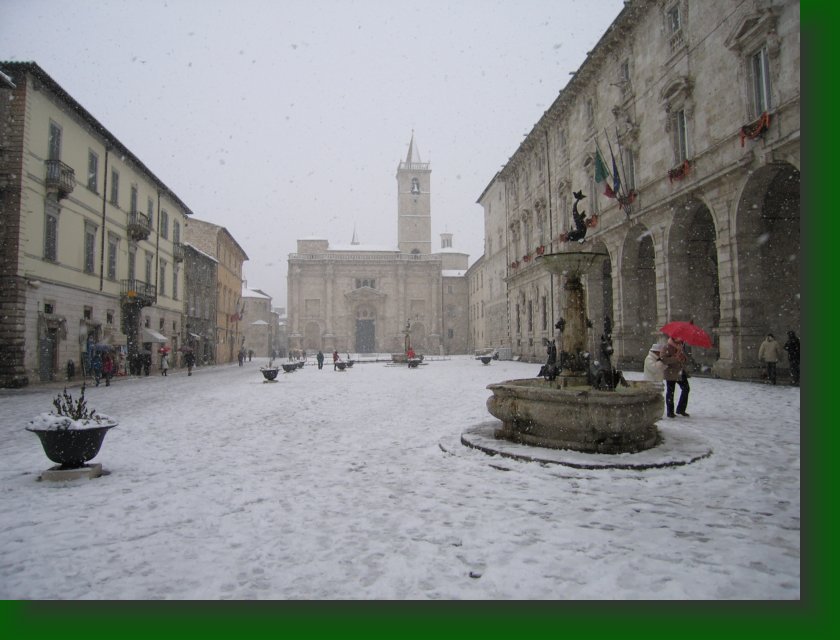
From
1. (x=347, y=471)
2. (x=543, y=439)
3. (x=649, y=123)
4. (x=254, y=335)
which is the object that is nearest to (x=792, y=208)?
(x=649, y=123)

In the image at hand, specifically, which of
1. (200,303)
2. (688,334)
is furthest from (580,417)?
(200,303)

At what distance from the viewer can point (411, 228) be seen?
8012cm

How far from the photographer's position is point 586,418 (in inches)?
242

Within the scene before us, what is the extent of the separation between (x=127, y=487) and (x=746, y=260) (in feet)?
53.2

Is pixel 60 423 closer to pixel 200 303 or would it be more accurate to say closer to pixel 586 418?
pixel 586 418

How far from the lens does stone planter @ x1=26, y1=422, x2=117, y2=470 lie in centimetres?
534

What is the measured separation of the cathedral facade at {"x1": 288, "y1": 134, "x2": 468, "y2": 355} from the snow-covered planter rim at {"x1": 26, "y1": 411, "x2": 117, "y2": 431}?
193 ft

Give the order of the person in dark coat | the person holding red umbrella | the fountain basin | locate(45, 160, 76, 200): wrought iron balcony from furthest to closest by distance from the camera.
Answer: locate(45, 160, 76, 200): wrought iron balcony < the person in dark coat < the person holding red umbrella < the fountain basin

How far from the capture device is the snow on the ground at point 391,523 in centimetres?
298

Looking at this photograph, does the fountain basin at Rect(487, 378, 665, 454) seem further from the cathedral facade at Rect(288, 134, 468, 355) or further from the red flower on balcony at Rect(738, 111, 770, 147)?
the cathedral facade at Rect(288, 134, 468, 355)

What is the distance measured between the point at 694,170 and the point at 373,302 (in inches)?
2088

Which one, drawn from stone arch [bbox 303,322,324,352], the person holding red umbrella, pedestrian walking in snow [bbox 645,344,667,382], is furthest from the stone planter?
stone arch [bbox 303,322,324,352]

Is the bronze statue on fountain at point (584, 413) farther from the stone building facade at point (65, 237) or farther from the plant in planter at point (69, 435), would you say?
the stone building facade at point (65, 237)

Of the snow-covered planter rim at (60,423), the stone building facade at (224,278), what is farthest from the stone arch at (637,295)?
the stone building facade at (224,278)
